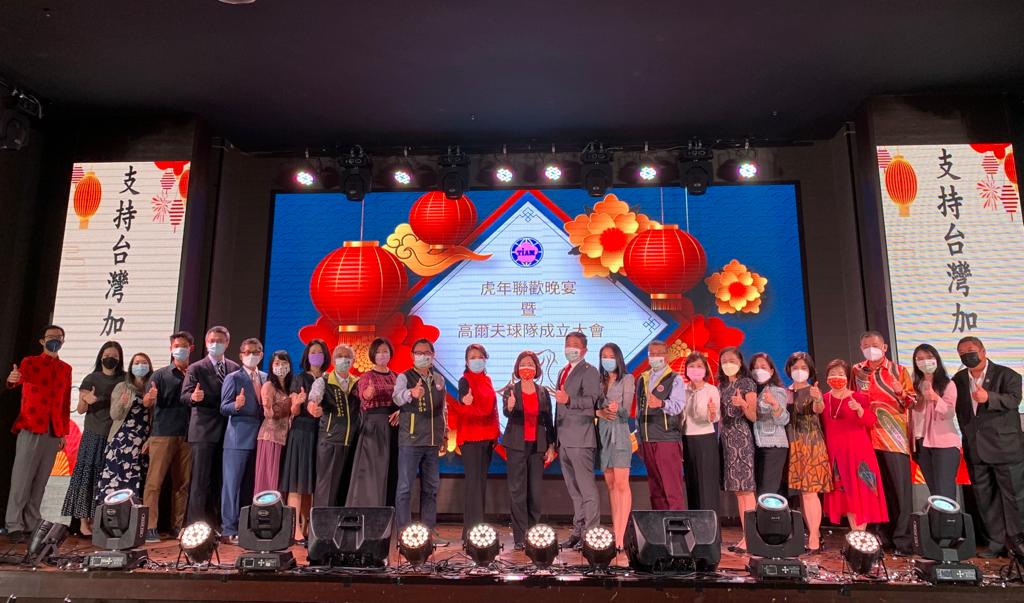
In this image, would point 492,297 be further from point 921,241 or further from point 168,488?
point 921,241

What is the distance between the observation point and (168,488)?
545cm

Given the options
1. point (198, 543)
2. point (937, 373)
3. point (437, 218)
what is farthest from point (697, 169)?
point (198, 543)

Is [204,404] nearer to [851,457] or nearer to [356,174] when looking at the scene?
[356,174]

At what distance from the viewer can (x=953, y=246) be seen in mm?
5785

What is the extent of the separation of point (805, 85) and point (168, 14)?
4974 mm

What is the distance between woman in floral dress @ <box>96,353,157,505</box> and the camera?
16.6ft

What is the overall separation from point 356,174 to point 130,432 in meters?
3.01

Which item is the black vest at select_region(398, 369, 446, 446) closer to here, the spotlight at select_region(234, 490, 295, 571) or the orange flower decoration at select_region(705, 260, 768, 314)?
the spotlight at select_region(234, 490, 295, 571)

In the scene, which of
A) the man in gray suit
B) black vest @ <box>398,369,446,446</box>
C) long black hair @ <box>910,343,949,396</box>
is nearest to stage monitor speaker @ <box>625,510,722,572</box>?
the man in gray suit

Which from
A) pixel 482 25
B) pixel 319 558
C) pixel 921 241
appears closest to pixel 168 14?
pixel 482 25

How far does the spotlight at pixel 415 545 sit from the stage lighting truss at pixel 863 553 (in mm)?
2268

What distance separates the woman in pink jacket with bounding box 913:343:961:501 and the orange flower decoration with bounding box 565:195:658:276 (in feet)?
8.67

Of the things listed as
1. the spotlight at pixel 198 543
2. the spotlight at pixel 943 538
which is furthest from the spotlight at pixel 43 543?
the spotlight at pixel 943 538

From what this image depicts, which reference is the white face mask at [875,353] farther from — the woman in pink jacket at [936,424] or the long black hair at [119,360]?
the long black hair at [119,360]
